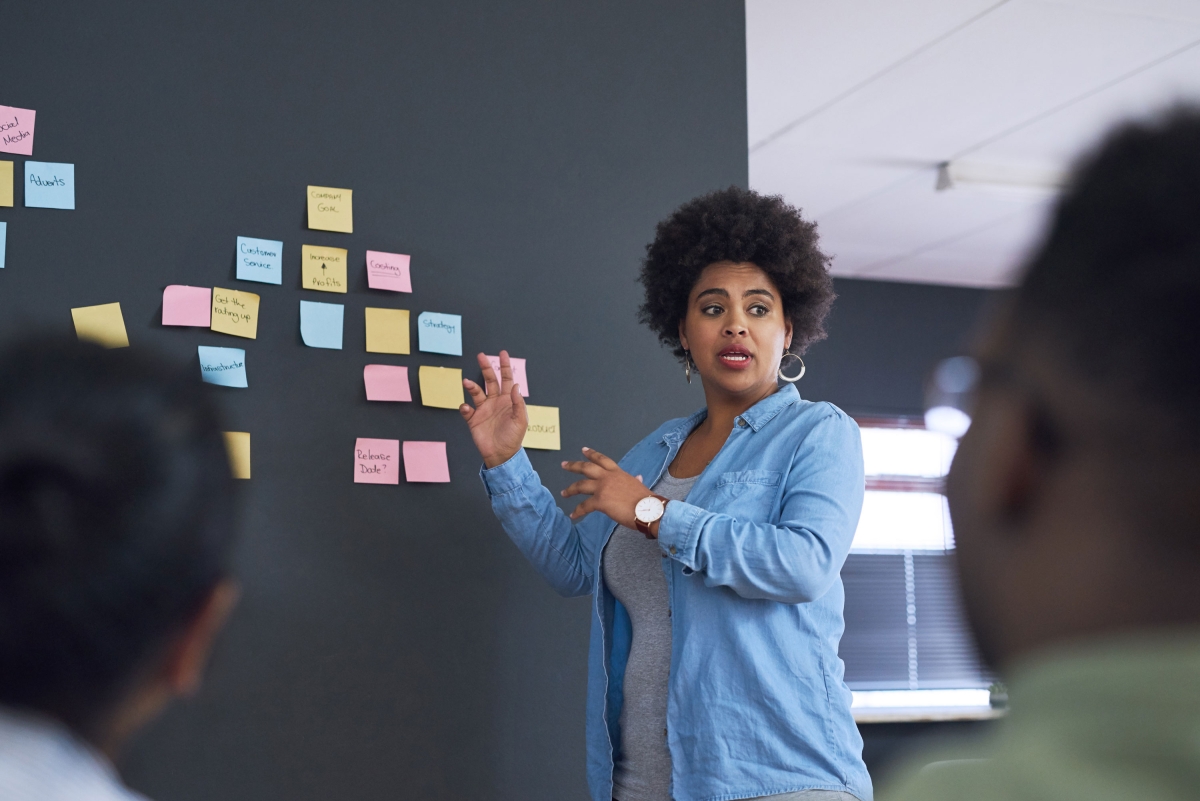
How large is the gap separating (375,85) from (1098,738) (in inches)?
76.9

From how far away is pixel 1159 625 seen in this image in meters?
0.37

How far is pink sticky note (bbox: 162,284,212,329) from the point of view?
1.81 metres

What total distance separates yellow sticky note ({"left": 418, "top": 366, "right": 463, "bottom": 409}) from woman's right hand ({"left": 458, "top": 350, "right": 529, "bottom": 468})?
5.4 inches

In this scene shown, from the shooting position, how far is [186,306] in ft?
5.99

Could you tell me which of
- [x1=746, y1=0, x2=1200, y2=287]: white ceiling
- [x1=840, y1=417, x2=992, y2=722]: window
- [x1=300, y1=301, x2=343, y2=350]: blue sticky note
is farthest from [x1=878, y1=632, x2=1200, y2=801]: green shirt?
[x1=840, y1=417, x2=992, y2=722]: window

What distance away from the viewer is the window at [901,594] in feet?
15.6

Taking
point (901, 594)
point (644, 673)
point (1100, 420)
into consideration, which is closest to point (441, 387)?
point (644, 673)

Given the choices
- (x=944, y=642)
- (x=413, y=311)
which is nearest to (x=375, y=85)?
(x=413, y=311)

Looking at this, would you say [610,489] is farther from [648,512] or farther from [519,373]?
[519,373]

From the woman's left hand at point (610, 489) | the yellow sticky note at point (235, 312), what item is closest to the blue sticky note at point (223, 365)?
the yellow sticky note at point (235, 312)

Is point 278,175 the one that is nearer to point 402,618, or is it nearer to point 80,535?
point 402,618

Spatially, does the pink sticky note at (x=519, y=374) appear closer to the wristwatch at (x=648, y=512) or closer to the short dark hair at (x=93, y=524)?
the wristwatch at (x=648, y=512)

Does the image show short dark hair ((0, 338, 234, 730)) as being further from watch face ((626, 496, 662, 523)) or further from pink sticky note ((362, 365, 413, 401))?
pink sticky note ((362, 365, 413, 401))

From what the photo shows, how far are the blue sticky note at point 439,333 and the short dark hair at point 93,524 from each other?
1378mm
